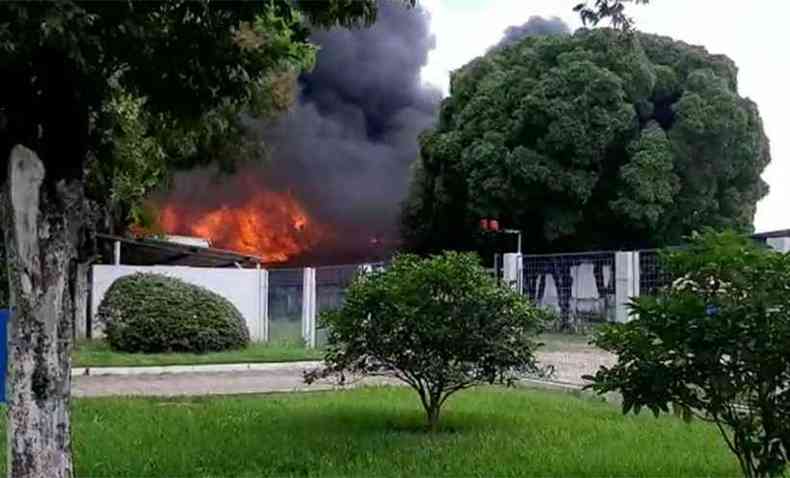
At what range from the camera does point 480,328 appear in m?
7.92

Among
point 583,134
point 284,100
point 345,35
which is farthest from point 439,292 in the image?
point 345,35

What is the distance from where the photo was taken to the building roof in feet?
66.5

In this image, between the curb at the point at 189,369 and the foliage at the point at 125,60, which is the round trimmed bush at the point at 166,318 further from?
the foliage at the point at 125,60

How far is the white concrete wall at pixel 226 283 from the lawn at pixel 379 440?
337 inches

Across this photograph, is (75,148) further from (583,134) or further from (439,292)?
(583,134)

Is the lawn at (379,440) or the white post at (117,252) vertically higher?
the white post at (117,252)

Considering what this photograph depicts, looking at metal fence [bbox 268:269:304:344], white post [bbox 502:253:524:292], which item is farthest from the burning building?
white post [bbox 502:253:524:292]

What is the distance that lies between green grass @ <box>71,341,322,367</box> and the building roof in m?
3.35

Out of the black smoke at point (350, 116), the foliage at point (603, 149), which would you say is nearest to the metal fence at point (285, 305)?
the black smoke at point (350, 116)

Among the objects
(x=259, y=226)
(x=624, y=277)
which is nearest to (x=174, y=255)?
(x=259, y=226)

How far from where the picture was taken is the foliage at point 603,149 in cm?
2480

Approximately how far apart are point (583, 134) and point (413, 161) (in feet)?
25.0

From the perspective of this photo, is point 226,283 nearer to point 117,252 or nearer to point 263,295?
point 263,295

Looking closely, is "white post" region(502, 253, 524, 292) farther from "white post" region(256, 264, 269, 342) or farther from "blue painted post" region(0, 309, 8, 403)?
"white post" region(256, 264, 269, 342)
